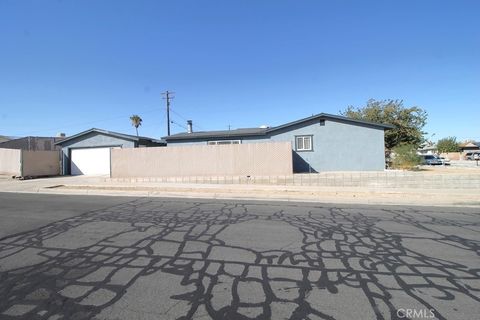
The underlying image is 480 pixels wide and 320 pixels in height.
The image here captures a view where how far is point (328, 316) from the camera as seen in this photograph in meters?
3.24

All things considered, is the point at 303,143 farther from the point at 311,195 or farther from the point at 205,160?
the point at 311,195

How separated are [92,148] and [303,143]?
55.7ft

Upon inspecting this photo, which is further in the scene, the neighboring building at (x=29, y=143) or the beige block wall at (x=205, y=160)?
the neighboring building at (x=29, y=143)

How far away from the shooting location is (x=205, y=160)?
1962 cm

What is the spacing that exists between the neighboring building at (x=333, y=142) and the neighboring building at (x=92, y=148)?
437 inches

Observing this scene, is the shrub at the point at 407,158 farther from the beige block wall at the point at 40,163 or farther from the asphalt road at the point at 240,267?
the beige block wall at the point at 40,163

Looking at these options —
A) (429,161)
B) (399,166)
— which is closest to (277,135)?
(399,166)

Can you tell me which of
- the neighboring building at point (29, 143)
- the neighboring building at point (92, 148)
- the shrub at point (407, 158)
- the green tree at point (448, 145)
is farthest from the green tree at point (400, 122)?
the green tree at point (448, 145)

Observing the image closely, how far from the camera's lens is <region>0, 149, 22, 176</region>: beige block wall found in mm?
23761

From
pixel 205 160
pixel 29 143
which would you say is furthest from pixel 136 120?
pixel 205 160

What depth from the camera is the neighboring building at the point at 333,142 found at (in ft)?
68.8

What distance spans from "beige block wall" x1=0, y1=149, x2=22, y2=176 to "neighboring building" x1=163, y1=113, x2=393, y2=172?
60.7ft

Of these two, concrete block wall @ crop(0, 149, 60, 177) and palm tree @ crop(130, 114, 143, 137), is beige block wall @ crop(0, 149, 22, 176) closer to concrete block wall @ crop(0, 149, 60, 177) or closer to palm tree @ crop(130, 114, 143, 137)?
concrete block wall @ crop(0, 149, 60, 177)

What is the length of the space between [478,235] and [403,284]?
389 cm
